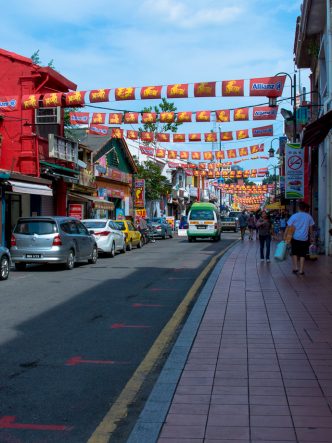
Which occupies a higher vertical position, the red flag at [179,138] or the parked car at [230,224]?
the red flag at [179,138]

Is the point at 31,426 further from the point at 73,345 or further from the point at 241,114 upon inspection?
the point at 241,114

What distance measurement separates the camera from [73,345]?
297 inches

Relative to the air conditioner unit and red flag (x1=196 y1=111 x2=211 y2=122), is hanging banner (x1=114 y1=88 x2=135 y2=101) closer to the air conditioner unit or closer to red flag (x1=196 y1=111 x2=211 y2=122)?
red flag (x1=196 y1=111 x2=211 y2=122)

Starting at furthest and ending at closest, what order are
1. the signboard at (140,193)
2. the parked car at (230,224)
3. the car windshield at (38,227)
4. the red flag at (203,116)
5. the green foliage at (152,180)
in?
the green foliage at (152,180) → the parked car at (230,224) → the signboard at (140,193) → the red flag at (203,116) → the car windshield at (38,227)

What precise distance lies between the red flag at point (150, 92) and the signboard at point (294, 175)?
6216 millimetres

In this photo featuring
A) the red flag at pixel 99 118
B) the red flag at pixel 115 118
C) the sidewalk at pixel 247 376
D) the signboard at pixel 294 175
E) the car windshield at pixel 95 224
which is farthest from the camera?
the red flag at pixel 99 118

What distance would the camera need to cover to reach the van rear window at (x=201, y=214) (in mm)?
34438

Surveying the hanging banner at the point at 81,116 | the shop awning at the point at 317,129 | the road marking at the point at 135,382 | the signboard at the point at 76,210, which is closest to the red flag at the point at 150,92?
the shop awning at the point at 317,129

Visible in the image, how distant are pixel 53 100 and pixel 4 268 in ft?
23.4

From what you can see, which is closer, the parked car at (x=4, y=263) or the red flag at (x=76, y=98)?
the parked car at (x=4, y=263)

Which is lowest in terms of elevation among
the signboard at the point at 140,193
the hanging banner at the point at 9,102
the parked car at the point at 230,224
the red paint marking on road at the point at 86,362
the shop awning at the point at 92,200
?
the red paint marking on road at the point at 86,362

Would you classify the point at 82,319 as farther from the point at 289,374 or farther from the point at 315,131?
the point at 315,131

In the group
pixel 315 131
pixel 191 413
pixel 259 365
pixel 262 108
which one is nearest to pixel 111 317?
pixel 259 365

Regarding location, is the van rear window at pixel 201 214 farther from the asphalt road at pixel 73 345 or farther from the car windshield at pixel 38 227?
the asphalt road at pixel 73 345
